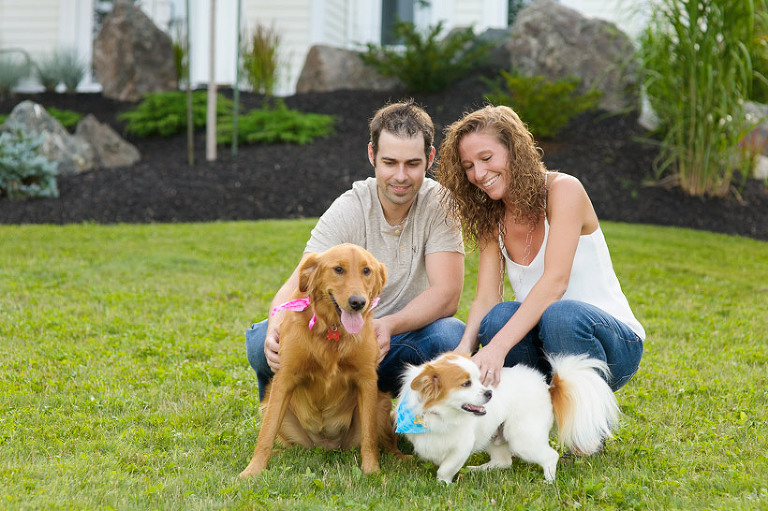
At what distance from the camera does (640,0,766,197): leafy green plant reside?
887 cm

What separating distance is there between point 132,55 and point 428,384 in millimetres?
12698

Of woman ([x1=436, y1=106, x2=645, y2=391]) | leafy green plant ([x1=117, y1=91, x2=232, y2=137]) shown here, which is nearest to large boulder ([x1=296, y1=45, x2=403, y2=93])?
leafy green plant ([x1=117, y1=91, x2=232, y2=137])

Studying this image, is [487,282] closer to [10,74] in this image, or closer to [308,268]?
[308,268]

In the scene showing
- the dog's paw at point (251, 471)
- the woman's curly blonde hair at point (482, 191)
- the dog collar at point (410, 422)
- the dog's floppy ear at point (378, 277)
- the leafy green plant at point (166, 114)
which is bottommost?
the dog's paw at point (251, 471)

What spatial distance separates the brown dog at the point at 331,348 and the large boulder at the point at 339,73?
36.2 feet

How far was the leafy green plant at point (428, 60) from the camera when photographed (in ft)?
41.5

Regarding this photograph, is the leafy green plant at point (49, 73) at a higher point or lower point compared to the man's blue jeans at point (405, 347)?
higher

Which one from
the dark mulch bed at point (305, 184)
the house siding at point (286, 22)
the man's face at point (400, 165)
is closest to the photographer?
the man's face at point (400, 165)

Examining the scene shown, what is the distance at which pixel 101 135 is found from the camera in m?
12.0

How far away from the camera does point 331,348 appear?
3059mm

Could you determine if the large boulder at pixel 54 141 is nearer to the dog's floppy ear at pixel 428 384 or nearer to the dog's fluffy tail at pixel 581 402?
the dog's floppy ear at pixel 428 384

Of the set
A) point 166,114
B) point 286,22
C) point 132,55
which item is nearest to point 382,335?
point 166,114

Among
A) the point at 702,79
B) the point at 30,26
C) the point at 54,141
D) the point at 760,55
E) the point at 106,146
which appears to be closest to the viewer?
the point at 702,79

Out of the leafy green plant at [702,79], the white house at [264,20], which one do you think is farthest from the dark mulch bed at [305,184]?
the white house at [264,20]
